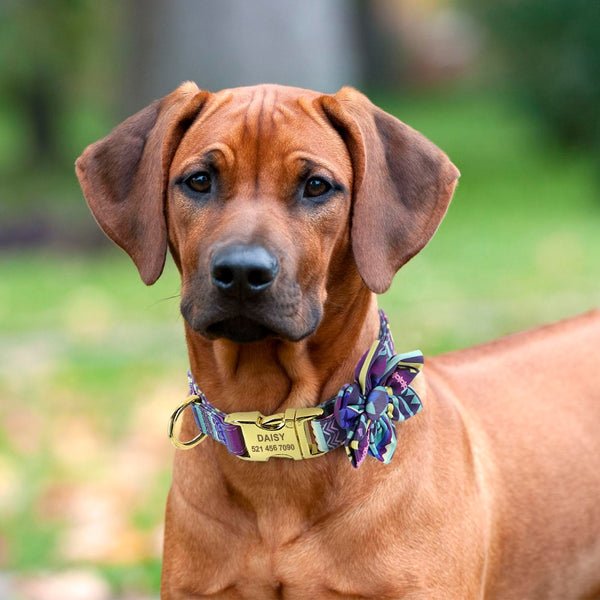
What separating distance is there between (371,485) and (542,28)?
55.7ft

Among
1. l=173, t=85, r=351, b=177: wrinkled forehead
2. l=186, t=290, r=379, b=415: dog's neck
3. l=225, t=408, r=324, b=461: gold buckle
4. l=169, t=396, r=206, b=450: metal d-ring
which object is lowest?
l=169, t=396, r=206, b=450: metal d-ring

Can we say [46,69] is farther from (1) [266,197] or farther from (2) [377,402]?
(2) [377,402]

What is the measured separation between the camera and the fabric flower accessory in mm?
3312

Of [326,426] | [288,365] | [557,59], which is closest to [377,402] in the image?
[326,426]

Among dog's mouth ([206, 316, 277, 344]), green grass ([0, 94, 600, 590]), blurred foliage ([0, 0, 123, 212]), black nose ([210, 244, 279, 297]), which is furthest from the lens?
blurred foliage ([0, 0, 123, 212])

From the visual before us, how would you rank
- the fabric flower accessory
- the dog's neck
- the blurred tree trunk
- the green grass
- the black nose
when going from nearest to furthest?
1. the black nose
2. the fabric flower accessory
3. the dog's neck
4. the green grass
5. the blurred tree trunk

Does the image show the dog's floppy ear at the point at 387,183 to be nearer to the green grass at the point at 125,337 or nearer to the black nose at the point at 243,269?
the black nose at the point at 243,269

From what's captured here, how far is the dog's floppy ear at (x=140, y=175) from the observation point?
352 cm

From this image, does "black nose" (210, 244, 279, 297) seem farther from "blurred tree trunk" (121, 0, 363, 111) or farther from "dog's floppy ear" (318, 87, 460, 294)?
"blurred tree trunk" (121, 0, 363, 111)

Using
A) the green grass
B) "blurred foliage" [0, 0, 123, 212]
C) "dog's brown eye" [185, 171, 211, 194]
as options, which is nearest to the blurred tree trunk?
the green grass

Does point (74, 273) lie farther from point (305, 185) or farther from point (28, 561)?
point (305, 185)

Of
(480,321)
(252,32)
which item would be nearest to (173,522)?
(480,321)

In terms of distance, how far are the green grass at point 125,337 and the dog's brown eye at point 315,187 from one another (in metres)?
0.66

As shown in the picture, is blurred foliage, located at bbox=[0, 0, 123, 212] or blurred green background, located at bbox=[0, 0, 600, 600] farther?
blurred foliage, located at bbox=[0, 0, 123, 212]
